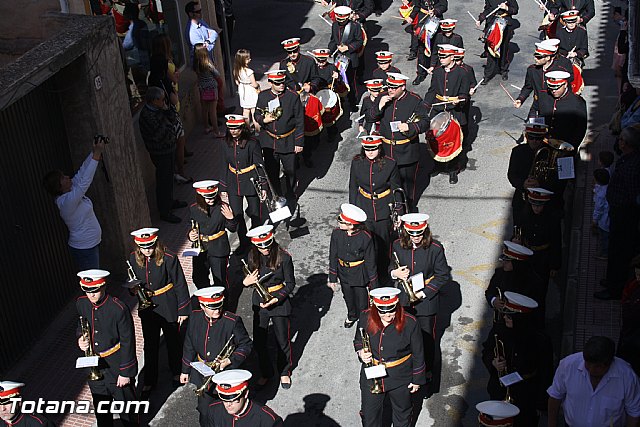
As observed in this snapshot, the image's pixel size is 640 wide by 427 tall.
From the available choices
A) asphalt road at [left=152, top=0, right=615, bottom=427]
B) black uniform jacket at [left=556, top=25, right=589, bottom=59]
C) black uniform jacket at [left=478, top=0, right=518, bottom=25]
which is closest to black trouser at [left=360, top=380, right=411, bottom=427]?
asphalt road at [left=152, top=0, right=615, bottom=427]

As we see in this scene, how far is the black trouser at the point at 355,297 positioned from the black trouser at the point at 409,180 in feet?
8.89

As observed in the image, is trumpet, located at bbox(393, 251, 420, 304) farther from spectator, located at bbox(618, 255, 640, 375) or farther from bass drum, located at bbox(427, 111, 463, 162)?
bass drum, located at bbox(427, 111, 463, 162)

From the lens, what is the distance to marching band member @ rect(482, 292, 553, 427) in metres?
7.75

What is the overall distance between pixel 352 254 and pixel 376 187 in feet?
4.65

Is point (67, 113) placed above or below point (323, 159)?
above

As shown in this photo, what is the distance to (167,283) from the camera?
906cm

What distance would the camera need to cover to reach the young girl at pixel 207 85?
1452 centimetres

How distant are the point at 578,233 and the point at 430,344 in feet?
12.2

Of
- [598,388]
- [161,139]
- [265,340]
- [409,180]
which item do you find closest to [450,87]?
[409,180]

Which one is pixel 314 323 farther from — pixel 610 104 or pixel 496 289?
pixel 610 104

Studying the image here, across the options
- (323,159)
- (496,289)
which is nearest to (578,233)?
(496,289)

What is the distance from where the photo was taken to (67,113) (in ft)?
35.1

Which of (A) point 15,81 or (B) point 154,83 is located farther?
(B) point 154,83

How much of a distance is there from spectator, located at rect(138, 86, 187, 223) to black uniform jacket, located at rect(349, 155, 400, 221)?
306 centimetres
